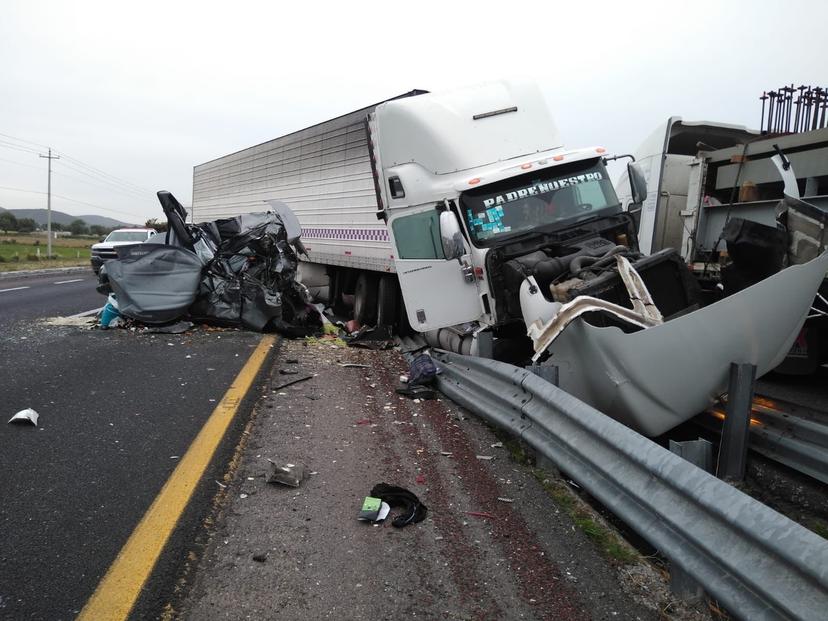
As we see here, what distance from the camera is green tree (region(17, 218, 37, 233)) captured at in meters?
99.3

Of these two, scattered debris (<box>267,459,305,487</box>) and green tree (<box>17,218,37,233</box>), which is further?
green tree (<box>17,218,37,233</box>)

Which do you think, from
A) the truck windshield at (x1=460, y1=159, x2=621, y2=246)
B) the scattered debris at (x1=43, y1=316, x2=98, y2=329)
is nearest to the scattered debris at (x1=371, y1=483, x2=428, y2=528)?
the truck windshield at (x1=460, y1=159, x2=621, y2=246)

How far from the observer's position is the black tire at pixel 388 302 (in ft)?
36.2

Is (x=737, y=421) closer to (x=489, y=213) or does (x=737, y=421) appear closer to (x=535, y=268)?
(x=535, y=268)

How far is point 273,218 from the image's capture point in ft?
36.6

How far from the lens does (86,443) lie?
4.48 meters

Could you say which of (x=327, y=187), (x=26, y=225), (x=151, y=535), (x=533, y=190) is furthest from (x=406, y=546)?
(x=26, y=225)

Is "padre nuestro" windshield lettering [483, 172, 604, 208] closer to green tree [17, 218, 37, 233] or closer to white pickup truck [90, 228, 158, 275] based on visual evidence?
white pickup truck [90, 228, 158, 275]

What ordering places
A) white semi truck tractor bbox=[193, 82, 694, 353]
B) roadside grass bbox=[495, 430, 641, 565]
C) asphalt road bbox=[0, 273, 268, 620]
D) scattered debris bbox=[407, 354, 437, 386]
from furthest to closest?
scattered debris bbox=[407, 354, 437, 386]
white semi truck tractor bbox=[193, 82, 694, 353]
roadside grass bbox=[495, 430, 641, 565]
asphalt road bbox=[0, 273, 268, 620]

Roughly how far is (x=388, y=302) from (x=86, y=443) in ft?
22.6

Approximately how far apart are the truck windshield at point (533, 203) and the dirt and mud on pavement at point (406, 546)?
2449 millimetres

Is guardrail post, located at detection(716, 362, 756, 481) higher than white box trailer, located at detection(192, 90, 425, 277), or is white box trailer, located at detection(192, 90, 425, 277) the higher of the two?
white box trailer, located at detection(192, 90, 425, 277)

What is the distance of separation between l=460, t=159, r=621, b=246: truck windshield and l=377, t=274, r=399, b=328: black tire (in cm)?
442

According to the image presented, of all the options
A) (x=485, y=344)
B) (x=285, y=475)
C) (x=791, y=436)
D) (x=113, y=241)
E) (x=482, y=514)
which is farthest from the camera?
(x=113, y=241)
